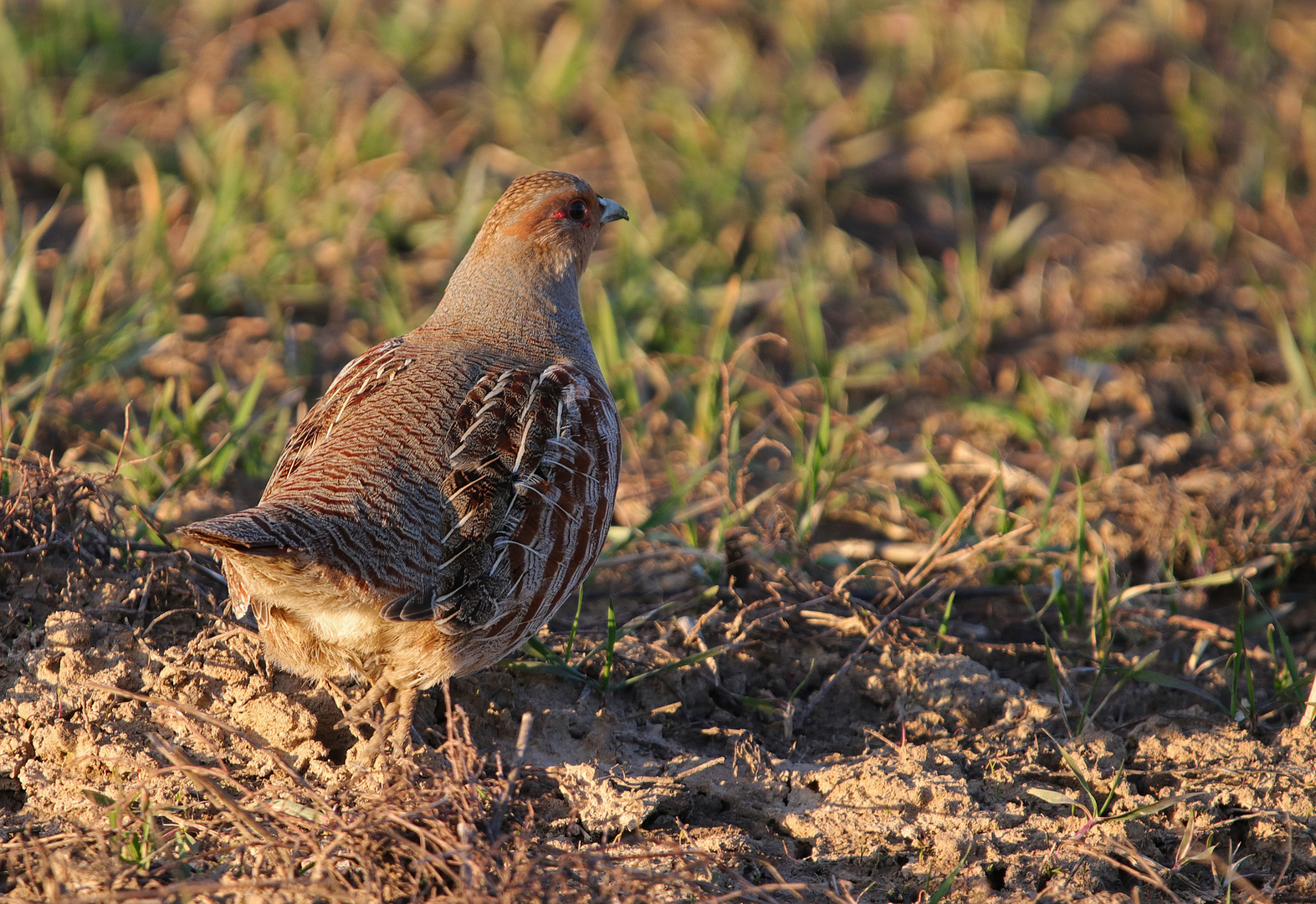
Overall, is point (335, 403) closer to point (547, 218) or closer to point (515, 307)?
point (515, 307)

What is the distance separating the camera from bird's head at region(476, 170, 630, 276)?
4035 mm

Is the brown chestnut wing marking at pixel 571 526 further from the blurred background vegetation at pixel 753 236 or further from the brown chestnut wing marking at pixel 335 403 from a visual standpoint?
the blurred background vegetation at pixel 753 236

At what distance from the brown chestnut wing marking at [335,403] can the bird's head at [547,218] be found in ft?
2.40

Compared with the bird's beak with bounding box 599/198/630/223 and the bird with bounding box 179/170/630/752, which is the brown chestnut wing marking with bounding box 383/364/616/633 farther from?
the bird's beak with bounding box 599/198/630/223

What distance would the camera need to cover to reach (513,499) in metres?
3.04

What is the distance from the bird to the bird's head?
62 centimetres

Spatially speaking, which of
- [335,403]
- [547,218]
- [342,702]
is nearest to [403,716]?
[342,702]

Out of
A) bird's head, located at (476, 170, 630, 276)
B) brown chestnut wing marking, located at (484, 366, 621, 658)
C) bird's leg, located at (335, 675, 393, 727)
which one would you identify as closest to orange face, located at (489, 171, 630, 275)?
bird's head, located at (476, 170, 630, 276)

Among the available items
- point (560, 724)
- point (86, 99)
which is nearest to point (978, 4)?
point (86, 99)

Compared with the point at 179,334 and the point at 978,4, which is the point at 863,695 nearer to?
the point at 179,334

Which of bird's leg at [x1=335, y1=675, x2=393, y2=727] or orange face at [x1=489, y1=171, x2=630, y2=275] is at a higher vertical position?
orange face at [x1=489, y1=171, x2=630, y2=275]

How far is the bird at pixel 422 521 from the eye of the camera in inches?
110

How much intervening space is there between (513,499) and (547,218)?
1.41 metres

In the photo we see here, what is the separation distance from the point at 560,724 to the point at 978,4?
6.59 metres
